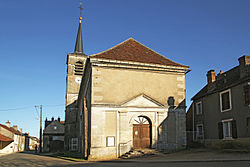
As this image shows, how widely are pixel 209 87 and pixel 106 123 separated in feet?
36.7

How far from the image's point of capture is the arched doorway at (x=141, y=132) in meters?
16.0

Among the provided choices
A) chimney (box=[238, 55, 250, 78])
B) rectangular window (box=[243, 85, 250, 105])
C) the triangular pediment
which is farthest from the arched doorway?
chimney (box=[238, 55, 250, 78])

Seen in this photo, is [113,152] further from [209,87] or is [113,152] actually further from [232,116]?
[209,87]

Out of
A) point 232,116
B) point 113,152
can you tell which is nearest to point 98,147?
point 113,152

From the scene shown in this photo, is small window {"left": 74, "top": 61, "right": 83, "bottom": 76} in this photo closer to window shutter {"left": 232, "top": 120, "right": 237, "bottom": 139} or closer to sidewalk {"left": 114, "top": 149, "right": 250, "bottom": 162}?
sidewalk {"left": 114, "top": 149, "right": 250, "bottom": 162}

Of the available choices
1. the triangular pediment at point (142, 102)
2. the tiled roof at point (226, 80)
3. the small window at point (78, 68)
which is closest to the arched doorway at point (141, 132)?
the triangular pediment at point (142, 102)

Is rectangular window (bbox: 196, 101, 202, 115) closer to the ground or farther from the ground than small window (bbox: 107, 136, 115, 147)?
farther from the ground

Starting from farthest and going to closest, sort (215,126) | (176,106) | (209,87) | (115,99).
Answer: (209,87) → (215,126) → (176,106) → (115,99)

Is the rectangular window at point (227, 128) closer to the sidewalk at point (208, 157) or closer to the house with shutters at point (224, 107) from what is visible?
the house with shutters at point (224, 107)

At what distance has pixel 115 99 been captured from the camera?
15.9 meters

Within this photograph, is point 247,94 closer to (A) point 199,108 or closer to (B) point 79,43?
(A) point 199,108

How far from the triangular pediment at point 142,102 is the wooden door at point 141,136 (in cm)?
144

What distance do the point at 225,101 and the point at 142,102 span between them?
716 centimetres

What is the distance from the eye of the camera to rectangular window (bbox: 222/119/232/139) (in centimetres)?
1795
